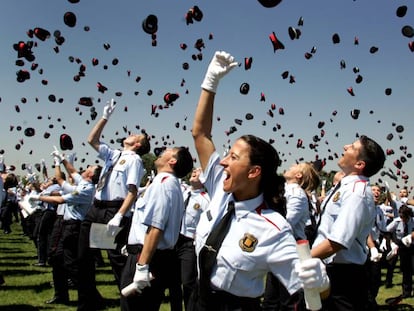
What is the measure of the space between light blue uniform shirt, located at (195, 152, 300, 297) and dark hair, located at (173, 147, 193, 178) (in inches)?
94.1

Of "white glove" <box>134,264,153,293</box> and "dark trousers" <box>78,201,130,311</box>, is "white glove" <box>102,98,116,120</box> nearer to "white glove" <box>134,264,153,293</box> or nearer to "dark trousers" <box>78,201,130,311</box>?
"dark trousers" <box>78,201,130,311</box>

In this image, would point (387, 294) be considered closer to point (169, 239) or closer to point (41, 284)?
point (41, 284)

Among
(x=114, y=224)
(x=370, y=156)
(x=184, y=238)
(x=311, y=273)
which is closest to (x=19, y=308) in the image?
(x=114, y=224)

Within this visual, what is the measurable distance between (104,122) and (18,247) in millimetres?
13341

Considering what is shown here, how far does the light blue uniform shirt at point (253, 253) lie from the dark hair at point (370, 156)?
2100 mm

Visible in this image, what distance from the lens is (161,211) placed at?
197 inches

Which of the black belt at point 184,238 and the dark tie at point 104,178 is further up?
the dark tie at point 104,178

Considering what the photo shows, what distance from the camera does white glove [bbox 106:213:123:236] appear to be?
7043mm

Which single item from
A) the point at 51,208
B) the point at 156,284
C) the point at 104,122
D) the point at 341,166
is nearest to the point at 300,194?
the point at 341,166

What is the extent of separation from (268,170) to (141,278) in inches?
72.1

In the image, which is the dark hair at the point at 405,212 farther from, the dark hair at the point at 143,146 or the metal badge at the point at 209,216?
the metal badge at the point at 209,216

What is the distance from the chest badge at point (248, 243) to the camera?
3.03m

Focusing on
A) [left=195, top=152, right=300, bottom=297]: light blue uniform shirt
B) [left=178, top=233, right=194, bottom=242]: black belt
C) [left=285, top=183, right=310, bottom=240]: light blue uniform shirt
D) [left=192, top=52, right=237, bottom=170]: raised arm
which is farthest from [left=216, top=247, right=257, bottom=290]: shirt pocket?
[left=178, top=233, right=194, bottom=242]: black belt

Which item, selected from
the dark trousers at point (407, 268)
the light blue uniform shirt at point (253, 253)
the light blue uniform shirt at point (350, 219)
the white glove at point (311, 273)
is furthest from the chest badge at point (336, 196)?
the dark trousers at point (407, 268)
